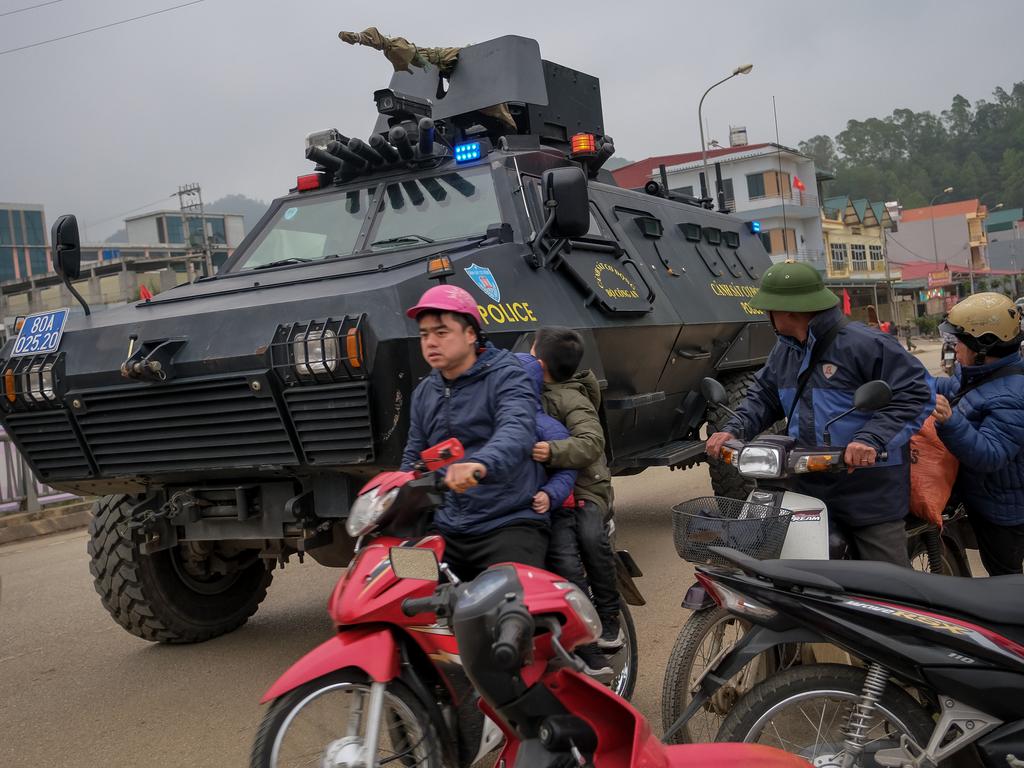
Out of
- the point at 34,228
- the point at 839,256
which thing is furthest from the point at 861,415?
the point at 34,228

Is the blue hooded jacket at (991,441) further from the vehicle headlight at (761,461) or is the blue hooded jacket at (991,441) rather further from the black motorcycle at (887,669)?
the black motorcycle at (887,669)

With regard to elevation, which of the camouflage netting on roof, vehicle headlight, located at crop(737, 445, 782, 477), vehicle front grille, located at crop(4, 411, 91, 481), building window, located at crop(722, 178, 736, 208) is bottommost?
vehicle headlight, located at crop(737, 445, 782, 477)

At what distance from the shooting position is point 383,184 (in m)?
6.30

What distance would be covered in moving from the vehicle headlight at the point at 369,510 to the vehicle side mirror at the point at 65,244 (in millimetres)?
2852

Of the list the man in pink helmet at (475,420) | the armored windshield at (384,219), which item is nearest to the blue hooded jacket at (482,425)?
the man in pink helmet at (475,420)

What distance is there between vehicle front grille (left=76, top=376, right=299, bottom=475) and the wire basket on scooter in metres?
1.83

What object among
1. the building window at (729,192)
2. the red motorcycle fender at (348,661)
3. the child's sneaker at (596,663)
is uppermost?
the building window at (729,192)

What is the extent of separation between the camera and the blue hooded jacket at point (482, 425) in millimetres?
3566

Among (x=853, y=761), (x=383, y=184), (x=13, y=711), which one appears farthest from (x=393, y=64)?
(x=853, y=761)

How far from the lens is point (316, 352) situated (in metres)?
4.37

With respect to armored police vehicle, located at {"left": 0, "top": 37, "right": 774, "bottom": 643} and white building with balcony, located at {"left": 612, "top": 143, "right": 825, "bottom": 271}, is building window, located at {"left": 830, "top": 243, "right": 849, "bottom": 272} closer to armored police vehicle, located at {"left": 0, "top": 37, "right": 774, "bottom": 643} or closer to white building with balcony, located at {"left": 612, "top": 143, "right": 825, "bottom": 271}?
white building with balcony, located at {"left": 612, "top": 143, "right": 825, "bottom": 271}

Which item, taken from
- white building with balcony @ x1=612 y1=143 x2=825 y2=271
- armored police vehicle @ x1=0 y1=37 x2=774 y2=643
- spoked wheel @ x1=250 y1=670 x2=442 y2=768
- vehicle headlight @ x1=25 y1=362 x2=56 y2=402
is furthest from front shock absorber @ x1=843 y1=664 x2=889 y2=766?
white building with balcony @ x1=612 y1=143 x2=825 y2=271

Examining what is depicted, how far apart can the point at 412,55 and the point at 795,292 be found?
15.3 ft

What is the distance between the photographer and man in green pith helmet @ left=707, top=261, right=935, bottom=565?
3.54 meters
